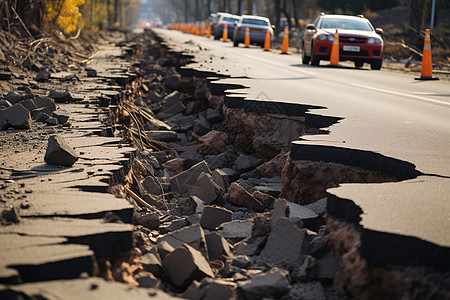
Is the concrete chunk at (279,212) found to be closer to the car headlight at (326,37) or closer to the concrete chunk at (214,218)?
the concrete chunk at (214,218)

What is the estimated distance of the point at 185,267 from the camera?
3037mm

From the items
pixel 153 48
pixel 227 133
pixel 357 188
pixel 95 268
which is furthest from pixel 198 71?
pixel 153 48

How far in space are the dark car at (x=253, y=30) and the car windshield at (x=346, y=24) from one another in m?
10.2

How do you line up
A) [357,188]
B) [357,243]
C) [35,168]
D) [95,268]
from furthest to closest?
[35,168] < [357,188] < [357,243] < [95,268]

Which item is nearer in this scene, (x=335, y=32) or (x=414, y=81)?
(x=414, y=81)

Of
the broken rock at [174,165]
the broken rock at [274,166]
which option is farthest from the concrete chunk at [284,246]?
the broken rock at [174,165]

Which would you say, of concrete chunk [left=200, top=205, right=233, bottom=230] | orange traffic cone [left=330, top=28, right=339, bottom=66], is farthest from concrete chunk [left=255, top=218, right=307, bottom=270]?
orange traffic cone [left=330, top=28, right=339, bottom=66]

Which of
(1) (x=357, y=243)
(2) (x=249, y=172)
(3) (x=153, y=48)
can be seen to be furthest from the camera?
(3) (x=153, y=48)

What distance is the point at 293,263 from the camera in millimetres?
3129

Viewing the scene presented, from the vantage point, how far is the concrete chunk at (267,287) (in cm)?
277

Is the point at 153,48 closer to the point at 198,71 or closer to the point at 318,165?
the point at 198,71

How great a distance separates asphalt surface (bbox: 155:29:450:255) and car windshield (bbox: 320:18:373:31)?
5917 mm

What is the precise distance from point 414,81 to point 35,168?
9673 millimetres

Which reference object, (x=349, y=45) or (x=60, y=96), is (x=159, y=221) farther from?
(x=349, y=45)
